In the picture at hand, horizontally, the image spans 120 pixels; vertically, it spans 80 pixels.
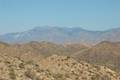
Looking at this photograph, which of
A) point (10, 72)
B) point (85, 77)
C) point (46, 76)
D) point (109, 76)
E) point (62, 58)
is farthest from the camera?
point (62, 58)

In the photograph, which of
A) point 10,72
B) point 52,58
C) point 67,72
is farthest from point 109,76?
point 10,72

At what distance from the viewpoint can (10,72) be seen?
34.3 metres

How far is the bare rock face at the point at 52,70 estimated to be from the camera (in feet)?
114

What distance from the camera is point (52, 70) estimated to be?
4734 centimetres

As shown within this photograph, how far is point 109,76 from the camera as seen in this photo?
50.2 m

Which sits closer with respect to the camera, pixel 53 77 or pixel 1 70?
pixel 1 70

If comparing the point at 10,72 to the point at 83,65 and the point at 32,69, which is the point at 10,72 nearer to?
the point at 32,69

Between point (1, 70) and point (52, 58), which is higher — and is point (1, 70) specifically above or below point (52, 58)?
above

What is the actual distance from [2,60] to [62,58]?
64.0 feet

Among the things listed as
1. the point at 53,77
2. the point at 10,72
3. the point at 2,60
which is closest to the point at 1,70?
the point at 10,72

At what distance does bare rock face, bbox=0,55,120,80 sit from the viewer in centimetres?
3473

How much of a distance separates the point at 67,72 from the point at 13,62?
10.1 meters

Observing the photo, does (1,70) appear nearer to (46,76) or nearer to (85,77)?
(46,76)

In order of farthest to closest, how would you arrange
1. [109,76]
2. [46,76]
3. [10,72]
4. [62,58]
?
[62,58] → [109,76] → [46,76] → [10,72]
